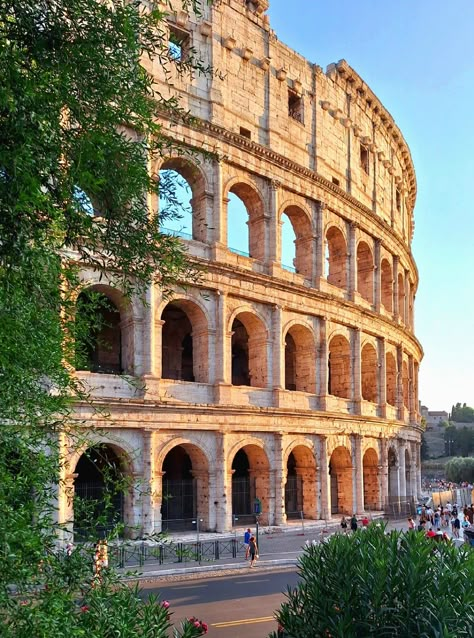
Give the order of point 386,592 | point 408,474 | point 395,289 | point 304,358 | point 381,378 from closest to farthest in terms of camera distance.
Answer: point 386,592 → point 304,358 → point 381,378 → point 395,289 → point 408,474

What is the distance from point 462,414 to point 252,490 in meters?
142

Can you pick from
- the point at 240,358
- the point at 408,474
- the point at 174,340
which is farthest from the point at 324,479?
the point at 408,474

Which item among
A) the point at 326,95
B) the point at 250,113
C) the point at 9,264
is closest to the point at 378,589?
the point at 9,264

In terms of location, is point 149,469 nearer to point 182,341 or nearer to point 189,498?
point 189,498

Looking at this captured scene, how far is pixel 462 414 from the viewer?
15388cm

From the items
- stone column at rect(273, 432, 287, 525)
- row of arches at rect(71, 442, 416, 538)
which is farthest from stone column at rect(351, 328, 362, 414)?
stone column at rect(273, 432, 287, 525)

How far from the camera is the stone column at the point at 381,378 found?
29.3 metres

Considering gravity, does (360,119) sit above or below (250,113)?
above

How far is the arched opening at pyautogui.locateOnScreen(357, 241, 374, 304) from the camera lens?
98.0 feet

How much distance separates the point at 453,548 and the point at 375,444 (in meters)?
21.1

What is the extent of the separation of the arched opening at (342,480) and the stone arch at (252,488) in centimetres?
480

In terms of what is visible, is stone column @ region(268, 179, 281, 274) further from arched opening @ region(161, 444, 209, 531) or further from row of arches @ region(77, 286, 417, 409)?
arched opening @ region(161, 444, 209, 531)

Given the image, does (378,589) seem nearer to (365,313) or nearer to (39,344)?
(39,344)

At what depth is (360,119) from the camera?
30266 mm
